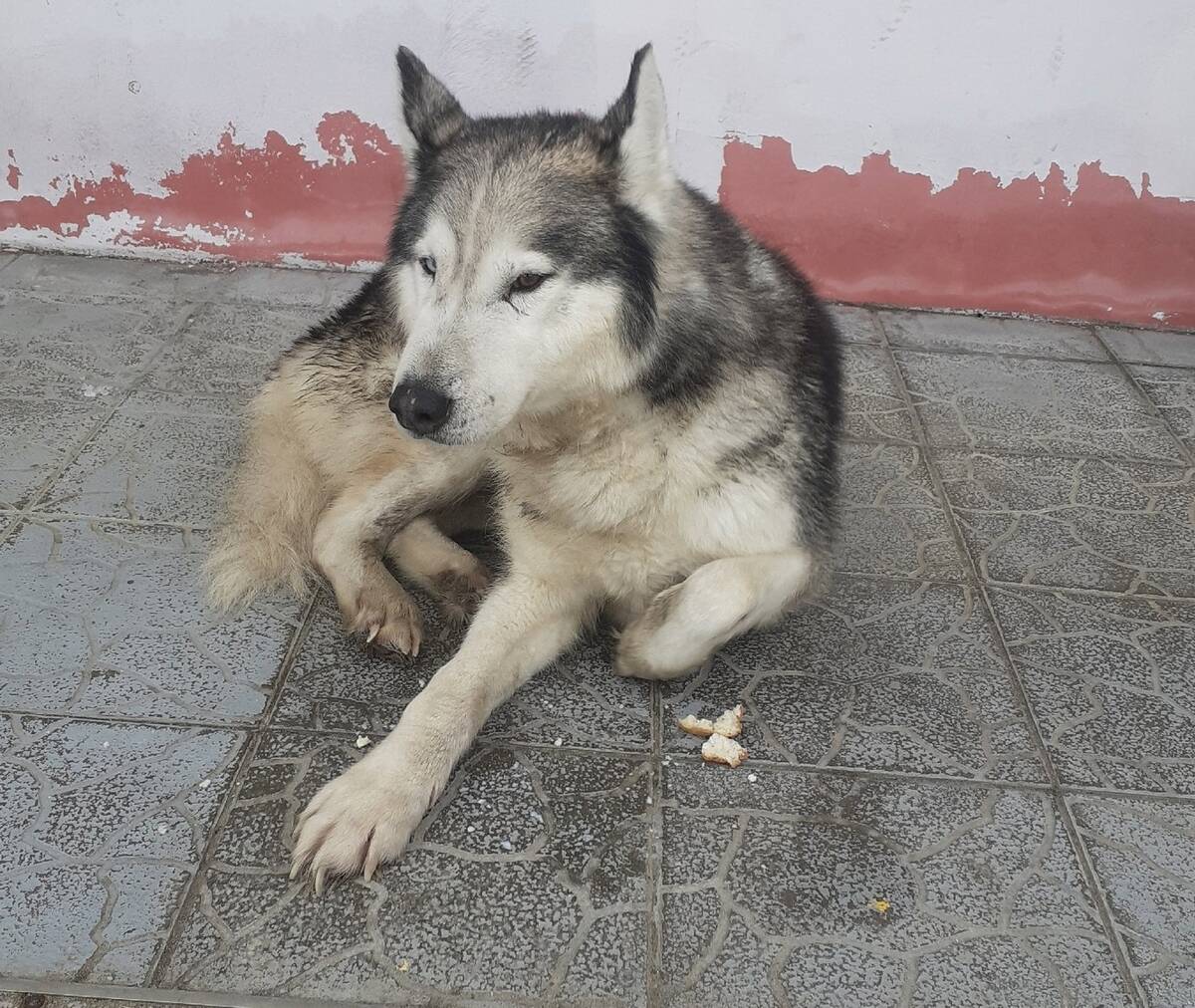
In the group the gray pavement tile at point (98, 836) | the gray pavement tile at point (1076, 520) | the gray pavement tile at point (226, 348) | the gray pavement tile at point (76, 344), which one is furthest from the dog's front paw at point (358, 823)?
the gray pavement tile at point (76, 344)

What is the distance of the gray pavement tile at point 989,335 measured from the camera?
4.81 m

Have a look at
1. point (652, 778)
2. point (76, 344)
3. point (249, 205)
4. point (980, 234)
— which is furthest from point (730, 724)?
point (249, 205)

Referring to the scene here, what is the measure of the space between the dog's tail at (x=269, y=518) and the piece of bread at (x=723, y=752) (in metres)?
1.27

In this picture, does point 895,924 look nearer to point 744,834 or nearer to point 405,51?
point 744,834

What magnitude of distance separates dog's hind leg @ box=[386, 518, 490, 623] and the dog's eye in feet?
3.38

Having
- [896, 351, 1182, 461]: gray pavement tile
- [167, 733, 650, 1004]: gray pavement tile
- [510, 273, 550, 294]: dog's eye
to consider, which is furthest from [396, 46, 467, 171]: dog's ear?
[896, 351, 1182, 461]: gray pavement tile

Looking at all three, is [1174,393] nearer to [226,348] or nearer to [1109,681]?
[1109,681]

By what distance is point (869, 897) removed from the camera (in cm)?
208

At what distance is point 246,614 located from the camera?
2832 mm

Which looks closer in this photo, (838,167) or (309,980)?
(309,980)

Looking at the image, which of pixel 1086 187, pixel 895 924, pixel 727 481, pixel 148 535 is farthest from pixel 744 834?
pixel 1086 187

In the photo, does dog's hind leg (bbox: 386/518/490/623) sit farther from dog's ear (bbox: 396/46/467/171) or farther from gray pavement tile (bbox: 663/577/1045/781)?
dog's ear (bbox: 396/46/467/171)

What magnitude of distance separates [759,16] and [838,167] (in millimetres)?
793

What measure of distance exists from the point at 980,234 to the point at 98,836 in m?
4.60
